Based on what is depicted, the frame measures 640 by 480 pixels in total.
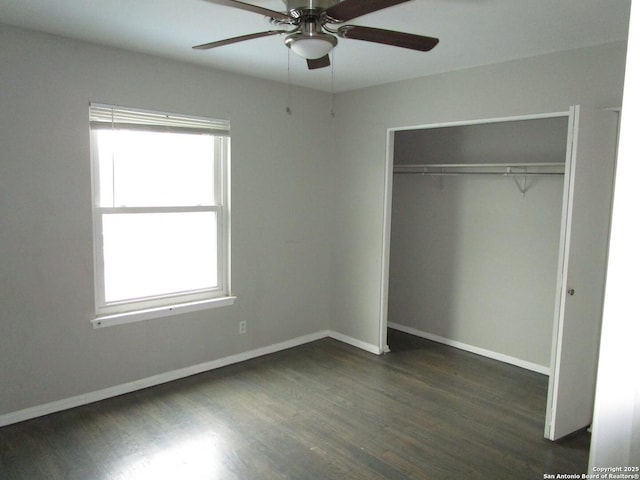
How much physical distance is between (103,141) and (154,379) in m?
1.83

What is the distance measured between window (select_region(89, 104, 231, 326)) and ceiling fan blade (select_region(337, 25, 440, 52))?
1.93 meters

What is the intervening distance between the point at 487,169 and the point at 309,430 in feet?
9.04

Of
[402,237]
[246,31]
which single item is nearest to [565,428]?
[402,237]

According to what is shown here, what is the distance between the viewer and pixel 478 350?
4367mm

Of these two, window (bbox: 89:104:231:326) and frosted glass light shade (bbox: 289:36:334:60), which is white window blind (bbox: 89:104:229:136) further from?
frosted glass light shade (bbox: 289:36:334:60)

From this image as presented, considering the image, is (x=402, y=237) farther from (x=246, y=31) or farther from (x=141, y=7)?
(x=141, y=7)

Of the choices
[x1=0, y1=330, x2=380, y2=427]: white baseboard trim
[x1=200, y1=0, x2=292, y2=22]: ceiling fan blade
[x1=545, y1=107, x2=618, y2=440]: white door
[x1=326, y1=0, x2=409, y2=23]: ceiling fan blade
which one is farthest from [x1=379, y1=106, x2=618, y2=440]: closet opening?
[x1=200, y1=0, x2=292, y2=22]: ceiling fan blade

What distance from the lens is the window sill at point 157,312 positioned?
3275mm

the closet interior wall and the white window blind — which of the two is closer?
the white window blind

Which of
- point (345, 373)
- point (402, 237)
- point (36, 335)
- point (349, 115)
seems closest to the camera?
point (36, 335)

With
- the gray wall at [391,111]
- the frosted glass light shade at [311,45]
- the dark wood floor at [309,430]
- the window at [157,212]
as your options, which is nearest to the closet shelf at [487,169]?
the gray wall at [391,111]

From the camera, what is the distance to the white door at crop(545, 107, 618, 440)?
2.66m

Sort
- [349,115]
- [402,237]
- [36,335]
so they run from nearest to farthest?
[36,335], [349,115], [402,237]

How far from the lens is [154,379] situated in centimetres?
358
